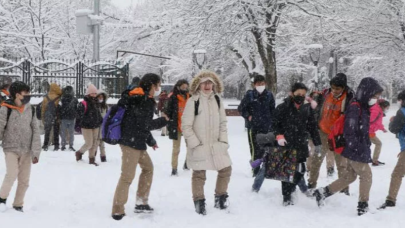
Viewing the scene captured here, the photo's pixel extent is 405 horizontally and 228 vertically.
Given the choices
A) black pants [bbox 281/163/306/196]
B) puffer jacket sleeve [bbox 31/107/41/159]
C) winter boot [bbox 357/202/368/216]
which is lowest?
winter boot [bbox 357/202/368/216]

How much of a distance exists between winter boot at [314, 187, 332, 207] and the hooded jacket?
4.19ft

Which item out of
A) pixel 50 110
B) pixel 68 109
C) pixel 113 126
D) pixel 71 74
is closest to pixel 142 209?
pixel 113 126

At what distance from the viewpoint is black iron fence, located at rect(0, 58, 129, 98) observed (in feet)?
50.7

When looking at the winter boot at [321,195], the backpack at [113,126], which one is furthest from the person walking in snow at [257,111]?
the backpack at [113,126]

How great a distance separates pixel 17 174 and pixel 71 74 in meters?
11.0

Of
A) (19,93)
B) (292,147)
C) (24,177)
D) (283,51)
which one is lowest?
(24,177)

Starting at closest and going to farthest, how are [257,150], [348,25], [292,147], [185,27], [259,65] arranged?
[292,147] → [257,150] → [185,27] → [348,25] → [259,65]

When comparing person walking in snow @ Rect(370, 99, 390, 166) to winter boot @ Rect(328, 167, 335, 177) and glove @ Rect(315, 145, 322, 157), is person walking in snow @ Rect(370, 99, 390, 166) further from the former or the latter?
glove @ Rect(315, 145, 322, 157)

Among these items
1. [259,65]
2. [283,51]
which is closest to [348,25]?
[259,65]

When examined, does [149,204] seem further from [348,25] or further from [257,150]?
[348,25]

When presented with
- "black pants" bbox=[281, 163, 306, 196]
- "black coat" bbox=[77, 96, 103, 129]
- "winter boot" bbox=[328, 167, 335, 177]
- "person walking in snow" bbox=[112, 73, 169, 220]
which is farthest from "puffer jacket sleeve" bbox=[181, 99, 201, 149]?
"black coat" bbox=[77, 96, 103, 129]

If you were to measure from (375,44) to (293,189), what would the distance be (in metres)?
17.8

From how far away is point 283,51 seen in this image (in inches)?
1147

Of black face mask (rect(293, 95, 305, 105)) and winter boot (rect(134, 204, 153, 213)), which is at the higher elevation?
black face mask (rect(293, 95, 305, 105))
